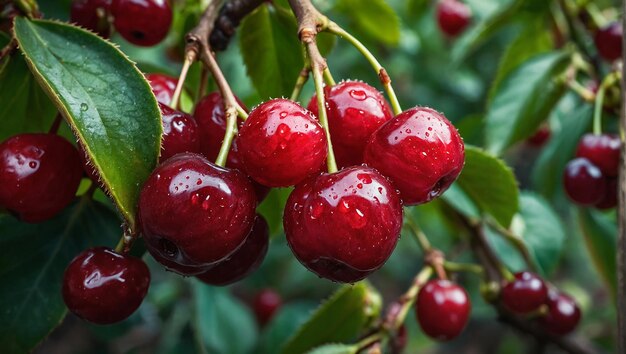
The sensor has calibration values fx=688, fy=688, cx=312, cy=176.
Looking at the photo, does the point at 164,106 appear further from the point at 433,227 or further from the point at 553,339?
the point at 433,227

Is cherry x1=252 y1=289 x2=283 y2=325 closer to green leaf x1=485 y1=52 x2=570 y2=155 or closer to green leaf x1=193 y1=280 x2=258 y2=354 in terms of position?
green leaf x1=193 y1=280 x2=258 y2=354

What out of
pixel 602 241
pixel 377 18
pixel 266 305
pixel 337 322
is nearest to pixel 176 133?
pixel 337 322

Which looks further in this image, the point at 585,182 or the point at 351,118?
the point at 585,182

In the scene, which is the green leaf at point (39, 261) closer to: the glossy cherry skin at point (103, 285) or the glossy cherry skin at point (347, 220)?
the glossy cherry skin at point (103, 285)

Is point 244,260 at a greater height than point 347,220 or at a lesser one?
lesser

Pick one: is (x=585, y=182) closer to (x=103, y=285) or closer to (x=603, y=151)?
(x=603, y=151)

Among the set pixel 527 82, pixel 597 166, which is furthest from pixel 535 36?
pixel 597 166

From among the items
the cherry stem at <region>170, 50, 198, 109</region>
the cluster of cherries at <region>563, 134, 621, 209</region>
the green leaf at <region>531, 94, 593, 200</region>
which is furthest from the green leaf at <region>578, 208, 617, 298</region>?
the cherry stem at <region>170, 50, 198, 109</region>
